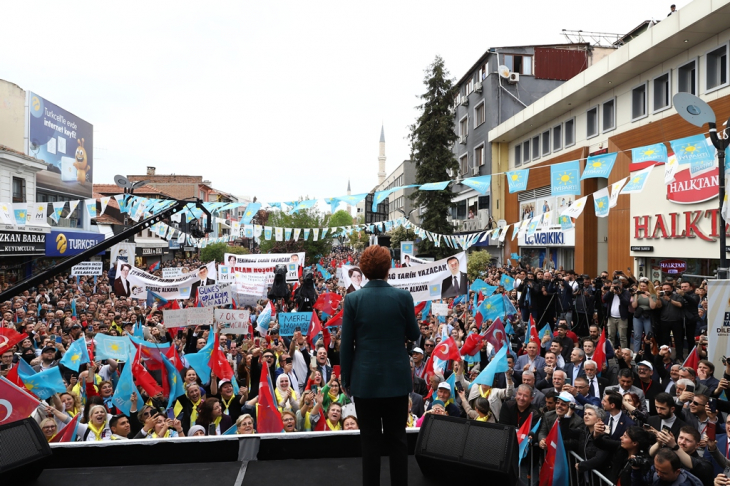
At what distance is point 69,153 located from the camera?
35219 mm

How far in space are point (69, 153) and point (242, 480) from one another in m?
38.0

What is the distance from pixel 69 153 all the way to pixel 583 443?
3812 centimetres

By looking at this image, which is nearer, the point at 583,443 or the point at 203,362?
the point at 583,443

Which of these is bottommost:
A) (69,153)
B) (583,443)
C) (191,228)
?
(583,443)

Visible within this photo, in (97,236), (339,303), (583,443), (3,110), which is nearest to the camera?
(583,443)

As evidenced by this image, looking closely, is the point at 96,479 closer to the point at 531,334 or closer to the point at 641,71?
the point at 531,334

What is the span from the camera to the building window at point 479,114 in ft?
123

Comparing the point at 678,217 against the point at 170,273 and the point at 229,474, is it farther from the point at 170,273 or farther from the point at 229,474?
the point at 229,474

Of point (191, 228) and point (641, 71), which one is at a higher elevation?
point (641, 71)

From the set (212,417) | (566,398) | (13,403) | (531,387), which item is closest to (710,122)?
(531,387)

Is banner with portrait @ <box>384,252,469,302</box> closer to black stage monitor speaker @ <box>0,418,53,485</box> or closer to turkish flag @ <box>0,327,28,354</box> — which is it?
turkish flag @ <box>0,327,28,354</box>

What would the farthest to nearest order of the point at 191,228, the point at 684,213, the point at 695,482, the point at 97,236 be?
1. the point at 97,236
2. the point at 684,213
3. the point at 191,228
4. the point at 695,482

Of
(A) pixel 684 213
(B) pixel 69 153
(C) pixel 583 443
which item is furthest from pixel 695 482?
(B) pixel 69 153

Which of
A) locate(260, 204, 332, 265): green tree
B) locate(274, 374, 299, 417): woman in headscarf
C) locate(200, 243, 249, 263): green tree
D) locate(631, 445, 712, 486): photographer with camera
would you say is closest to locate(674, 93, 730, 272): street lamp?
locate(631, 445, 712, 486): photographer with camera
